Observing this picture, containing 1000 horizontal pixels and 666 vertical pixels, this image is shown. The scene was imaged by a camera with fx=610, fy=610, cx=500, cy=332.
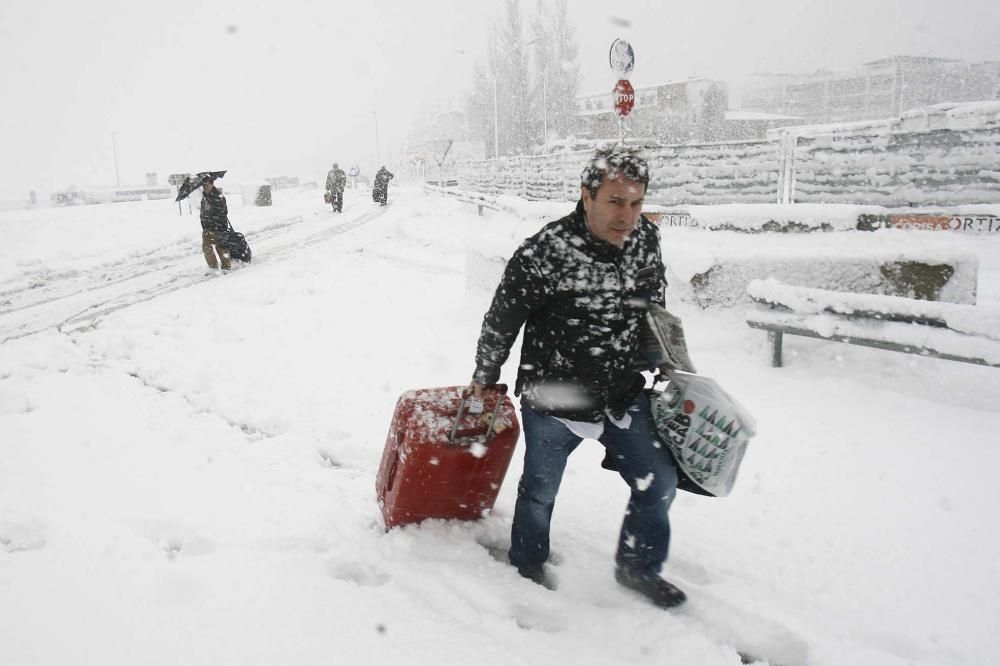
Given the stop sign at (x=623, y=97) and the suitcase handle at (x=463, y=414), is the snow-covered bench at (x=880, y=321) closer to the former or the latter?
the suitcase handle at (x=463, y=414)

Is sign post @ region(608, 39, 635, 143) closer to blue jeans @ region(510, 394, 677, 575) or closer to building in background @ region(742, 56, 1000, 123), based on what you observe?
blue jeans @ region(510, 394, 677, 575)

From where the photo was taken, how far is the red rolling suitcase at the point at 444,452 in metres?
2.74

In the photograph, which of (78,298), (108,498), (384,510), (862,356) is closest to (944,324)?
(862,356)

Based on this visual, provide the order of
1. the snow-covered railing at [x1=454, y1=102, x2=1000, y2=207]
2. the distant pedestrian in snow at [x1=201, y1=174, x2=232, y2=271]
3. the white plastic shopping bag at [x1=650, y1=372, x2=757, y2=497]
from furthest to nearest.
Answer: the distant pedestrian in snow at [x1=201, y1=174, x2=232, y2=271] → the snow-covered railing at [x1=454, y1=102, x2=1000, y2=207] → the white plastic shopping bag at [x1=650, y1=372, x2=757, y2=497]

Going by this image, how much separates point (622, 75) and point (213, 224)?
7.22m

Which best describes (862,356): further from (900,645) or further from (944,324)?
(900,645)

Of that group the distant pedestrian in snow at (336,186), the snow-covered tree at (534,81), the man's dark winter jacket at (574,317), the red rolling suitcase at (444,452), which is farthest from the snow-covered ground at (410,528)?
the snow-covered tree at (534,81)

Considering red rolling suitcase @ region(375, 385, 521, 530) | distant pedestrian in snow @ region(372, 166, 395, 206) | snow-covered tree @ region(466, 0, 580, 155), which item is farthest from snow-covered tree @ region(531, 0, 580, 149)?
red rolling suitcase @ region(375, 385, 521, 530)

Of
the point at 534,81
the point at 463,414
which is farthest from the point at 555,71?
the point at 463,414

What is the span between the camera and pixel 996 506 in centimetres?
327

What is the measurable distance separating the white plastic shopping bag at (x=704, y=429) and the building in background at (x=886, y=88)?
222ft

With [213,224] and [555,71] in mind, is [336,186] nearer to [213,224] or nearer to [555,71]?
[213,224]

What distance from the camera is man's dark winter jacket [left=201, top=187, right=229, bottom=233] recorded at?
10555mm

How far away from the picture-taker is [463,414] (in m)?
2.78
